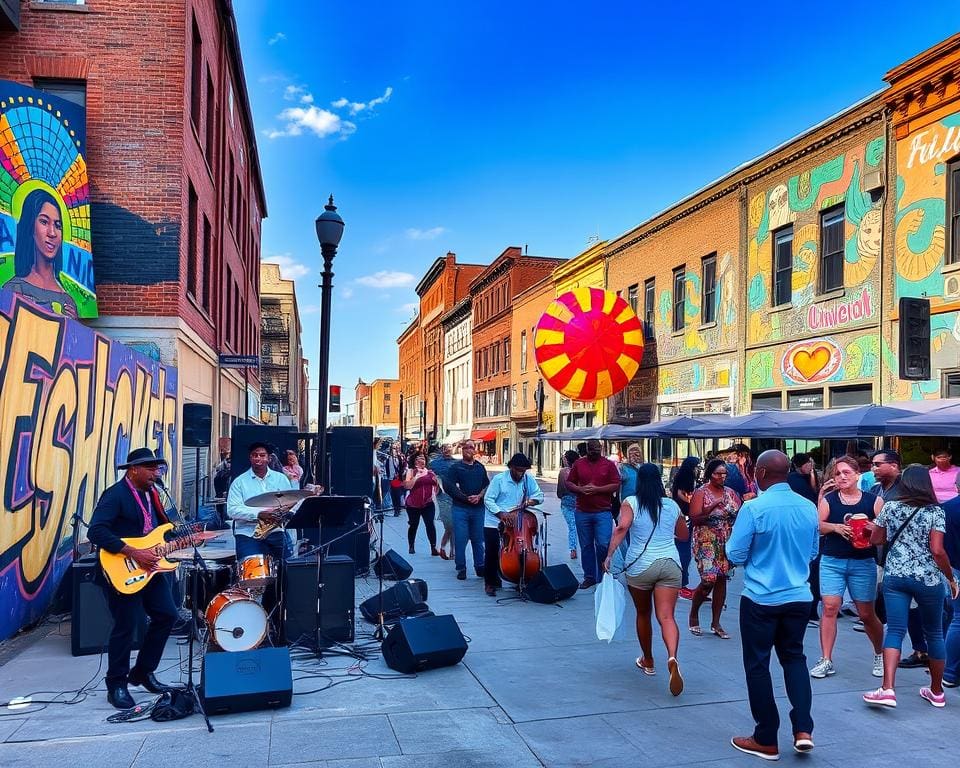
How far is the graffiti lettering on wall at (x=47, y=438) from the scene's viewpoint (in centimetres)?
747

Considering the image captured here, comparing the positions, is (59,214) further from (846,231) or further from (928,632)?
(846,231)

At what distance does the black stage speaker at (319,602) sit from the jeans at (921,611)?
4379mm

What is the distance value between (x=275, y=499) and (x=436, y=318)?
6612 centimetres

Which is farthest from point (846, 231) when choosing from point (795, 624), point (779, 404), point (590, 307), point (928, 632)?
point (795, 624)

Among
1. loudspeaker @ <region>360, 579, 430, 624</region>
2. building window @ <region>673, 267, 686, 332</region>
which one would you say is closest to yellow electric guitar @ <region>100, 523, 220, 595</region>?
loudspeaker @ <region>360, 579, 430, 624</region>

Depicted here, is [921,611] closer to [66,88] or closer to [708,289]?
[66,88]

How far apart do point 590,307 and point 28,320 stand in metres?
17.2

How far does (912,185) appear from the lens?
16.4 meters

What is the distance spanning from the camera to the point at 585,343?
76.5 ft

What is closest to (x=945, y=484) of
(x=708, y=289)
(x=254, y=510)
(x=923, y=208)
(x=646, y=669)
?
(x=646, y=669)

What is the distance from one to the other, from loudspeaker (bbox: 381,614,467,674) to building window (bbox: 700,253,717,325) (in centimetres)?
1901

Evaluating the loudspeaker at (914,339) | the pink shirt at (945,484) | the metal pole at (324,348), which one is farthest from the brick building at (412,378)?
the pink shirt at (945,484)

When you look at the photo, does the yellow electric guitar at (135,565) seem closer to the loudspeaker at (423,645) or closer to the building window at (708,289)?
the loudspeaker at (423,645)

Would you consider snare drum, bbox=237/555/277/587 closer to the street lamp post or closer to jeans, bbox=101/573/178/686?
jeans, bbox=101/573/178/686
